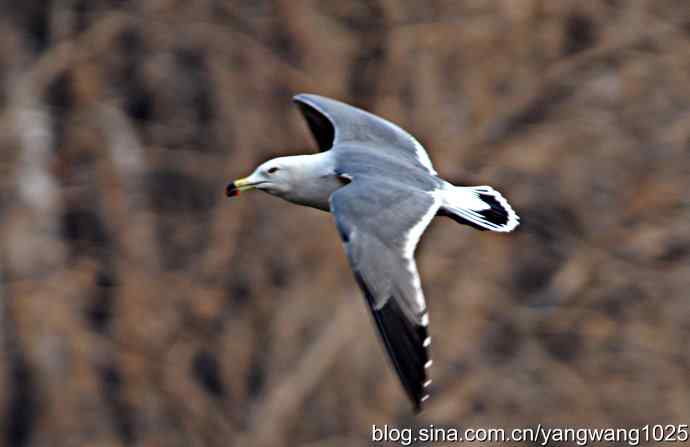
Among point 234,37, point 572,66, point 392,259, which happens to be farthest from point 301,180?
point 572,66

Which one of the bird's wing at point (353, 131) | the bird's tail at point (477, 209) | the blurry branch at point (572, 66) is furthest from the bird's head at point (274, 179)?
the blurry branch at point (572, 66)

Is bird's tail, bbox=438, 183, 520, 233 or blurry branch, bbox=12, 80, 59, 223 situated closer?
bird's tail, bbox=438, 183, 520, 233

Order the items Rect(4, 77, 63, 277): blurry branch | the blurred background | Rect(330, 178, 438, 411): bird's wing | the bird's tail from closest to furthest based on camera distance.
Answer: Rect(330, 178, 438, 411): bird's wing → the bird's tail → the blurred background → Rect(4, 77, 63, 277): blurry branch

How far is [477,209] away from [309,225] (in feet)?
8.52

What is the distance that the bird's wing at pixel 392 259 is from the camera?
425 cm

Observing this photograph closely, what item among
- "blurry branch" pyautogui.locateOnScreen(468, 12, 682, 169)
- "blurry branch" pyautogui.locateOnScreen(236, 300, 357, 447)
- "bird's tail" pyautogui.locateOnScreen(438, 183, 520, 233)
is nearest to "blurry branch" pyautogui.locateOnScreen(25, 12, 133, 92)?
"blurry branch" pyautogui.locateOnScreen(236, 300, 357, 447)

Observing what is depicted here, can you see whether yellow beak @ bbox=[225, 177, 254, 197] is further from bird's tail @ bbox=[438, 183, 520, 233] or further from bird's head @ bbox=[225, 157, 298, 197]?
bird's tail @ bbox=[438, 183, 520, 233]

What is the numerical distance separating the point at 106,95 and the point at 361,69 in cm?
116

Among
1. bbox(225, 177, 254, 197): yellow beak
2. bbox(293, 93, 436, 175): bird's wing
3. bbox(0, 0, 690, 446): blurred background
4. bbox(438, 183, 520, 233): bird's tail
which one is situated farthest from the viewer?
bbox(0, 0, 690, 446): blurred background

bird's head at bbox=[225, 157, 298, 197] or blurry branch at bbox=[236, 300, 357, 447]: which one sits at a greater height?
bird's head at bbox=[225, 157, 298, 197]

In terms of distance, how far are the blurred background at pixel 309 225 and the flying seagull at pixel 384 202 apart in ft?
6.26

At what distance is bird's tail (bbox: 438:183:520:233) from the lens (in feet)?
16.1

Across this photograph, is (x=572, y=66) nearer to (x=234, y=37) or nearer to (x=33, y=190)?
(x=234, y=37)

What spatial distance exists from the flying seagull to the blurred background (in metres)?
1.91
